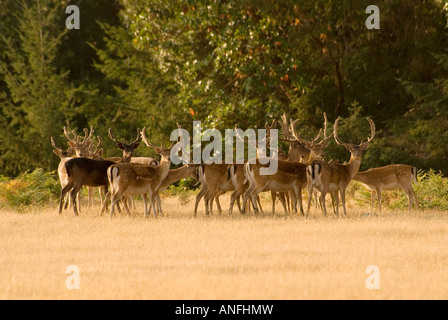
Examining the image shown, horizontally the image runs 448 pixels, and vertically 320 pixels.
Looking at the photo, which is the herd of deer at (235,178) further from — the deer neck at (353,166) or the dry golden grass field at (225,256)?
the dry golden grass field at (225,256)

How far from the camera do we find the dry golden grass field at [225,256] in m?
7.71

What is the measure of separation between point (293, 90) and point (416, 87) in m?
3.39

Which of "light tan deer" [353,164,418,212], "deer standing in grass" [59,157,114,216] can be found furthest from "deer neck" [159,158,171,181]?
"light tan deer" [353,164,418,212]

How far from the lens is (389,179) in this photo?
15.0m

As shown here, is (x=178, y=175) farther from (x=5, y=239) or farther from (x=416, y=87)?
(x=416, y=87)

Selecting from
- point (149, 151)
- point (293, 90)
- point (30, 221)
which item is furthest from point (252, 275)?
point (149, 151)

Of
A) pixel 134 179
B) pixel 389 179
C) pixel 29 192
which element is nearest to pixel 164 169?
pixel 134 179

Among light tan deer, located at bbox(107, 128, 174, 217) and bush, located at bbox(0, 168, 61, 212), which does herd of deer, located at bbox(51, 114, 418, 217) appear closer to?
light tan deer, located at bbox(107, 128, 174, 217)

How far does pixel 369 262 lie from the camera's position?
30.1 feet

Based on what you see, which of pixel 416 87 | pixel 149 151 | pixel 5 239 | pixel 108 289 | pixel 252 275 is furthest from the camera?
pixel 149 151

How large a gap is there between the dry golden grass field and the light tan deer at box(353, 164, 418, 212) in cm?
89

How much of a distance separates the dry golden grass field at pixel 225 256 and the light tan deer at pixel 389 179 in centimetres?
89

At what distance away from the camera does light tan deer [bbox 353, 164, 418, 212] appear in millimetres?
15039

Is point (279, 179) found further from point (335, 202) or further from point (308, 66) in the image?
point (308, 66)
